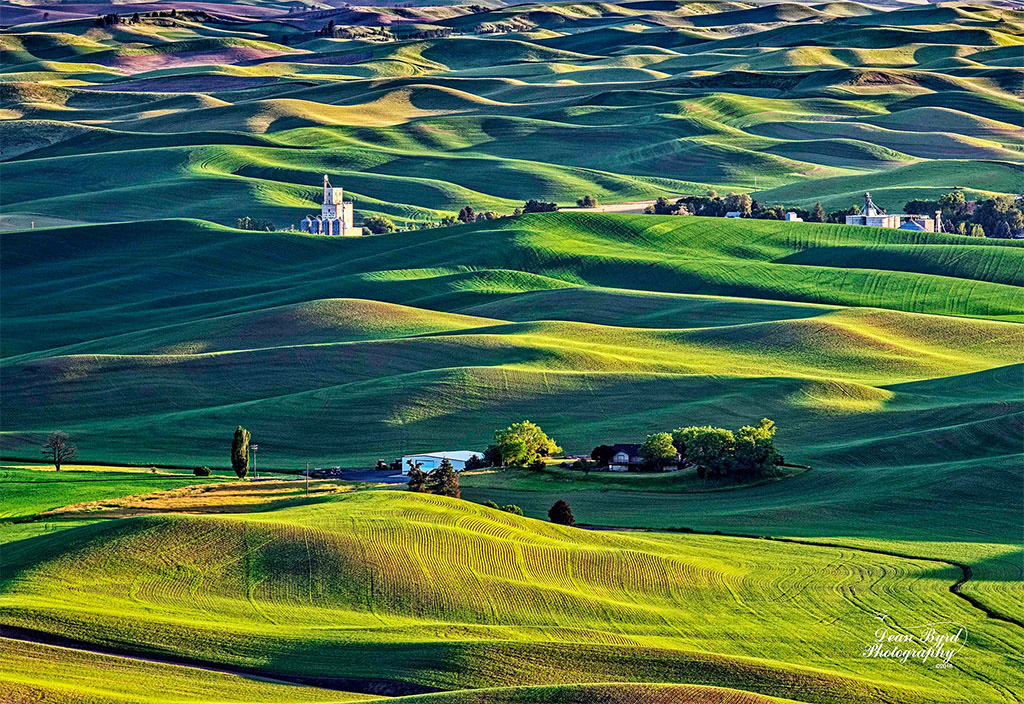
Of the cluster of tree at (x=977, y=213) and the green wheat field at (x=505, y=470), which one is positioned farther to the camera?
the cluster of tree at (x=977, y=213)

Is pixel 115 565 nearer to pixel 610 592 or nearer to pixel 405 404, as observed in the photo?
pixel 610 592

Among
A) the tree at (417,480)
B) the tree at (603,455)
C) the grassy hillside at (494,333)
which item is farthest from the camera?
the grassy hillside at (494,333)

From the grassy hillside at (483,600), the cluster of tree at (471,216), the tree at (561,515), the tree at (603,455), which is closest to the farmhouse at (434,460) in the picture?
the tree at (603,455)

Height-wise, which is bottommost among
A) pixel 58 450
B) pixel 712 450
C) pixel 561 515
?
pixel 58 450

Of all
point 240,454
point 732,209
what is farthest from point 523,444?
point 732,209

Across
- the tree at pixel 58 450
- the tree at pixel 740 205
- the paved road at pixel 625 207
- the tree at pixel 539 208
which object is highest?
the tree at pixel 58 450

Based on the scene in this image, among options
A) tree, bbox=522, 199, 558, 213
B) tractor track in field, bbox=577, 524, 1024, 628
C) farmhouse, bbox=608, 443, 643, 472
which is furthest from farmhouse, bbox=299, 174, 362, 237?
tractor track in field, bbox=577, 524, 1024, 628

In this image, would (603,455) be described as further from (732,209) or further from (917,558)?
(732,209)

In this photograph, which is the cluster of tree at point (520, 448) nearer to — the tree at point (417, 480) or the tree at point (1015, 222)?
the tree at point (417, 480)
